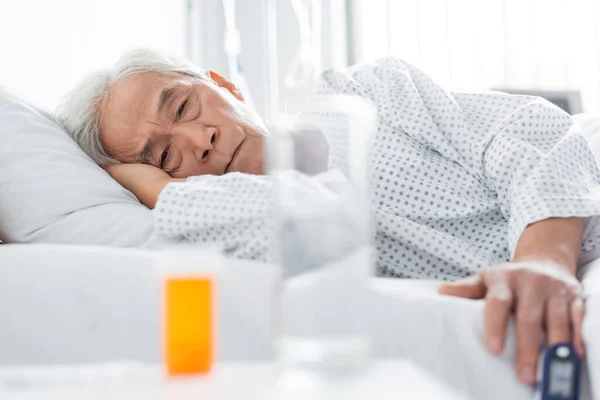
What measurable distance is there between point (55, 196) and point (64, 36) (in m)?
1.29

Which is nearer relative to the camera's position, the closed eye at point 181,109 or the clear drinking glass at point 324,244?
the clear drinking glass at point 324,244

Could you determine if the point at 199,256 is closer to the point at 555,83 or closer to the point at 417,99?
the point at 417,99

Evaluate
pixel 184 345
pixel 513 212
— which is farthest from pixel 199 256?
pixel 513 212

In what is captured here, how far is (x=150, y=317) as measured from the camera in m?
0.91

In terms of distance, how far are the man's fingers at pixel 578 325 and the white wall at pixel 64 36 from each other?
1558 mm

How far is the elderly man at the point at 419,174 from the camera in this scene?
0.92m

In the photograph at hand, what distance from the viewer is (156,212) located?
1115mm

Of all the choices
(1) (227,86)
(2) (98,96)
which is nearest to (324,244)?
(2) (98,96)

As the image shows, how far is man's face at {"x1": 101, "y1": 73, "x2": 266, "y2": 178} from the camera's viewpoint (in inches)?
56.8

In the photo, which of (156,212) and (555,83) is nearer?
(156,212)

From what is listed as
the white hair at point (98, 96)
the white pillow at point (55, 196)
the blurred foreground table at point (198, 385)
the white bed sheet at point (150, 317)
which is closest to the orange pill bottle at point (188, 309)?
the blurred foreground table at point (198, 385)

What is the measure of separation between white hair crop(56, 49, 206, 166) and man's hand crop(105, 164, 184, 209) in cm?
7

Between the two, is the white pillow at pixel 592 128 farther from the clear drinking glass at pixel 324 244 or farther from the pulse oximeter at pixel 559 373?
the clear drinking glass at pixel 324 244

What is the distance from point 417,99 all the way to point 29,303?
74cm
